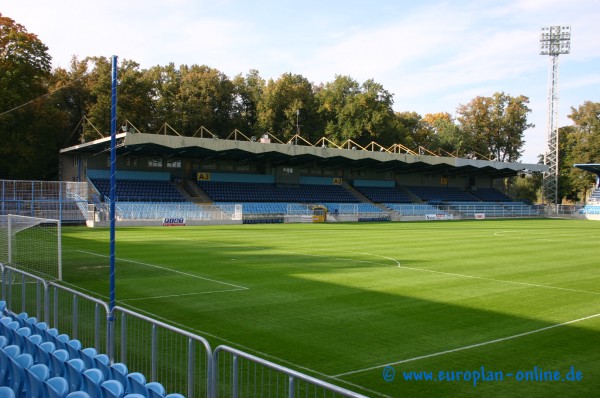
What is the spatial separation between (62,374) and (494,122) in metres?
97.6

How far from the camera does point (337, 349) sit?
9.83 m

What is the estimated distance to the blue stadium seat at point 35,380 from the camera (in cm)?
557

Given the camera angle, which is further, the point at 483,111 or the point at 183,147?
the point at 483,111

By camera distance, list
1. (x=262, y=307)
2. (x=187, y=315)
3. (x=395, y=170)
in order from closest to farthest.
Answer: (x=187, y=315) → (x=262, y=307) → (x=395, y=170)

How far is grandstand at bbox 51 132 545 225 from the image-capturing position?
48.2m

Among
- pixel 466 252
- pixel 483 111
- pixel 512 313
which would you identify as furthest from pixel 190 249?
pixel 483 111

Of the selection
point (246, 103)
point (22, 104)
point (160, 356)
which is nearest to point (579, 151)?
point (246, 103)

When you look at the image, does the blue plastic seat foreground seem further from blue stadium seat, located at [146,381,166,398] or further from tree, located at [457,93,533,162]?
tree, located at [457,93,533,162]

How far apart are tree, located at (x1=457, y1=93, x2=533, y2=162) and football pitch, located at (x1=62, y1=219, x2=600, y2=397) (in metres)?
73.4

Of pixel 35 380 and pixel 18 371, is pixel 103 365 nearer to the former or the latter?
pixel 35 380

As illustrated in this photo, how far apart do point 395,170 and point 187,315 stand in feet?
206

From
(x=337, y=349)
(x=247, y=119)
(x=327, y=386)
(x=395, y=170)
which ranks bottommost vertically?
(x=337, y=349)

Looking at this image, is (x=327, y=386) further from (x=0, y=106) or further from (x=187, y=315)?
(x=0, y=106)

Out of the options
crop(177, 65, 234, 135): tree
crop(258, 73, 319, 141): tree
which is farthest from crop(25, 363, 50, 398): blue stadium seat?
crop(258, 73, 319, 141): tree
